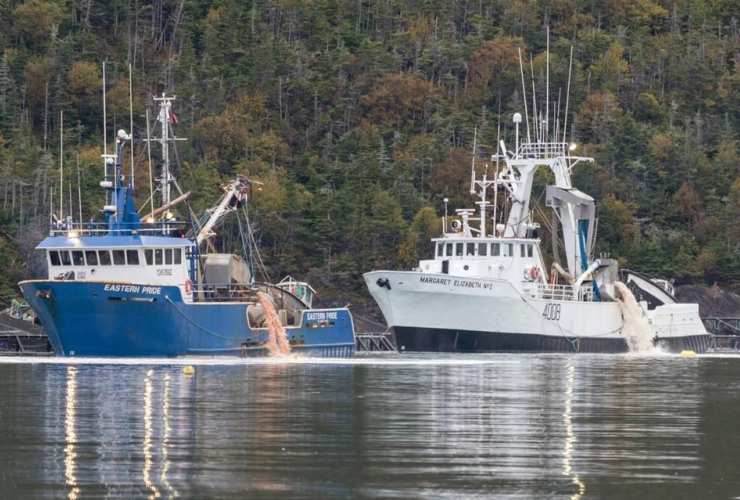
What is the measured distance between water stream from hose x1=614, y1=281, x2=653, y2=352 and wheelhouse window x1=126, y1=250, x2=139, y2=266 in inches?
1119

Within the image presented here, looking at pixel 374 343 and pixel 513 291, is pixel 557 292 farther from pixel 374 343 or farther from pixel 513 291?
pixel 374 343

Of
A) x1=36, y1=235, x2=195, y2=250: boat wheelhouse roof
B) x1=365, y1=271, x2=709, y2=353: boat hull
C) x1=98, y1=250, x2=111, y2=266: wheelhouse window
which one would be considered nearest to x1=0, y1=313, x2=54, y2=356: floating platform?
x1=36, y1=235, x2=195, y2=250: boat wheelhouse roof

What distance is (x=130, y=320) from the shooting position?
59875 millimetres

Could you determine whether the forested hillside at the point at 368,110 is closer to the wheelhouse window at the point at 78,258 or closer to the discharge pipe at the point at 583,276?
the discharge pipe at the point at 583,276

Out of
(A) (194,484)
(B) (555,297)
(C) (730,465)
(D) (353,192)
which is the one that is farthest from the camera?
(D) (353,192)

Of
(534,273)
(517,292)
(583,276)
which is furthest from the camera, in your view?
(583,276)

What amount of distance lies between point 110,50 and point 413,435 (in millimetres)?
101957

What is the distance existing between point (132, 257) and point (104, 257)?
1.02 meters

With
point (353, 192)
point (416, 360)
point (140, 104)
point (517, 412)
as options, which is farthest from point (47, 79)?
point (517, 412)

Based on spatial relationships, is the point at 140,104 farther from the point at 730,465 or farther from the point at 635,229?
the point at 730,465

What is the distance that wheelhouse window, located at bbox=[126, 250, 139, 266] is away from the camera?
204ft

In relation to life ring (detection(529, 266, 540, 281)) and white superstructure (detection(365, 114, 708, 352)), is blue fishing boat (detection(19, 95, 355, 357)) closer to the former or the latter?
white superstructure (detection(365, 114, 708, 352))

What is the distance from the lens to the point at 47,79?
124312mm

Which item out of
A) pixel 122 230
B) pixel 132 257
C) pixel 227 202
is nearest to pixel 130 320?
pixel 132 257
